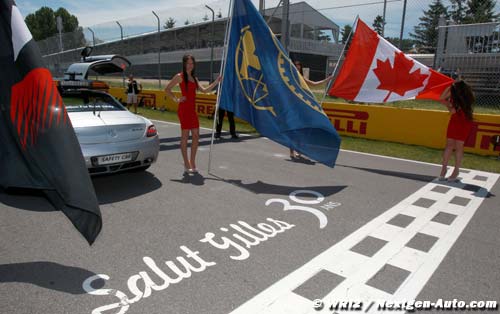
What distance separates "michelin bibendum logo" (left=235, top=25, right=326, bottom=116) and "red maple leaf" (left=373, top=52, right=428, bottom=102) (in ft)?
5.72

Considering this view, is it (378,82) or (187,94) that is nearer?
(187,94)

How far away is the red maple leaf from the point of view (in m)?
6.77

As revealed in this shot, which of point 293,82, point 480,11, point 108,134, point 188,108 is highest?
point 480,11

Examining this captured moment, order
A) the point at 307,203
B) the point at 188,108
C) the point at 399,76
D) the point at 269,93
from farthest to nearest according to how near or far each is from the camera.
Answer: the point at 399,76, the point at 188,108, the point at 269,93, the point at 307,203

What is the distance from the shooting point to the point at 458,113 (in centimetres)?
615

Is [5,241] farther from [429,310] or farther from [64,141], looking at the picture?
[429,310]

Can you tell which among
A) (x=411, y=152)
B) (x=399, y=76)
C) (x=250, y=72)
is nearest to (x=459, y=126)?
(x=399, y=76)

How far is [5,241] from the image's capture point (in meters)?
3.74

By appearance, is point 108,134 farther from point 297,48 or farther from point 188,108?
point 297,48

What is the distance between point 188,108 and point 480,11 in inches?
1637

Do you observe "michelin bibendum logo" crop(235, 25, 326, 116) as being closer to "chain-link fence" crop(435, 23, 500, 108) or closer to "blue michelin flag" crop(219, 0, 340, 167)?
"blue michelin flag" crop(219, 0, 340, 167)

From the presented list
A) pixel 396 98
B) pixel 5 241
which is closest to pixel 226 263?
pixel 5 241

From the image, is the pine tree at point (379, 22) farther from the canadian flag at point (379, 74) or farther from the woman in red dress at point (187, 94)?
the woman in red dress at point (187, 94)

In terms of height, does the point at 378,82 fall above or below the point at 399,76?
below
